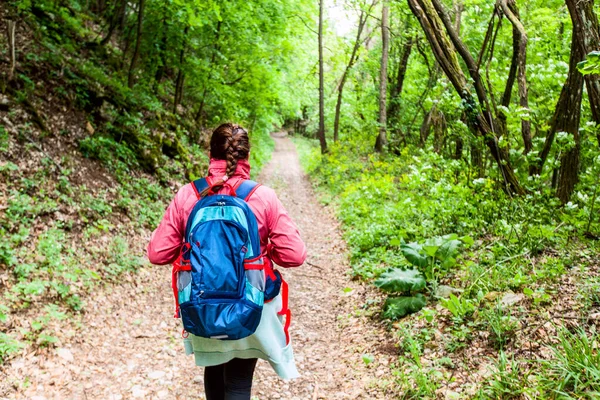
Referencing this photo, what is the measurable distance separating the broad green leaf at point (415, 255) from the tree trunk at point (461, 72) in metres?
1.74

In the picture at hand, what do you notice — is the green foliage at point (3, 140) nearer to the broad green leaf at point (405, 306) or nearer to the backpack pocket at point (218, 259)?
the backpack pocket at point (218, 259)

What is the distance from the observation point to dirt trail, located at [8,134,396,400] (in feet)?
13.6

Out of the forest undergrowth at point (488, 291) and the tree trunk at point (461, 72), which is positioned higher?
the tree trunk at point (461, 72)

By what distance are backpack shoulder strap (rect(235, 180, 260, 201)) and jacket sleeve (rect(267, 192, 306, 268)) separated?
12 centimetres

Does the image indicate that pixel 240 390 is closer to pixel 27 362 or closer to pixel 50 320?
pixel 27 362

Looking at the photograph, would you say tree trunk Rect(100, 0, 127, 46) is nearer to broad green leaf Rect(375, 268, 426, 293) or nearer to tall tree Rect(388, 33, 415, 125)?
tall tree Rect(388, 33, 415, 125)

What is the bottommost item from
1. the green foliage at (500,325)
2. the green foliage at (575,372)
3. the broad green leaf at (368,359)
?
the broad green leaf at (368,359)

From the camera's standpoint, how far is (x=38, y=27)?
998 centimetres

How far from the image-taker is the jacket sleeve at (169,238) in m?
2.51

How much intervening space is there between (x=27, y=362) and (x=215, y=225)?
128 inches

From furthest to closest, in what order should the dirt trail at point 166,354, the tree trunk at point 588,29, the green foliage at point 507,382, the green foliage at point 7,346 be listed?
1. the tree trunk at point 588,29
2. the dirt trail at point 166,354
3. the green foliage at point 7,346
4. the green foliage at point 507,382

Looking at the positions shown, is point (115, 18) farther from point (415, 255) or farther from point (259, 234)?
point (259, 234)

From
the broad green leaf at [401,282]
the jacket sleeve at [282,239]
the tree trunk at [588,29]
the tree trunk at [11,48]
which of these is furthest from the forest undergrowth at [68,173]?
the tree trunk at [588,29]

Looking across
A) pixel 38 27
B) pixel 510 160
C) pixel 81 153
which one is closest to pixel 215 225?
pixel 510 160
